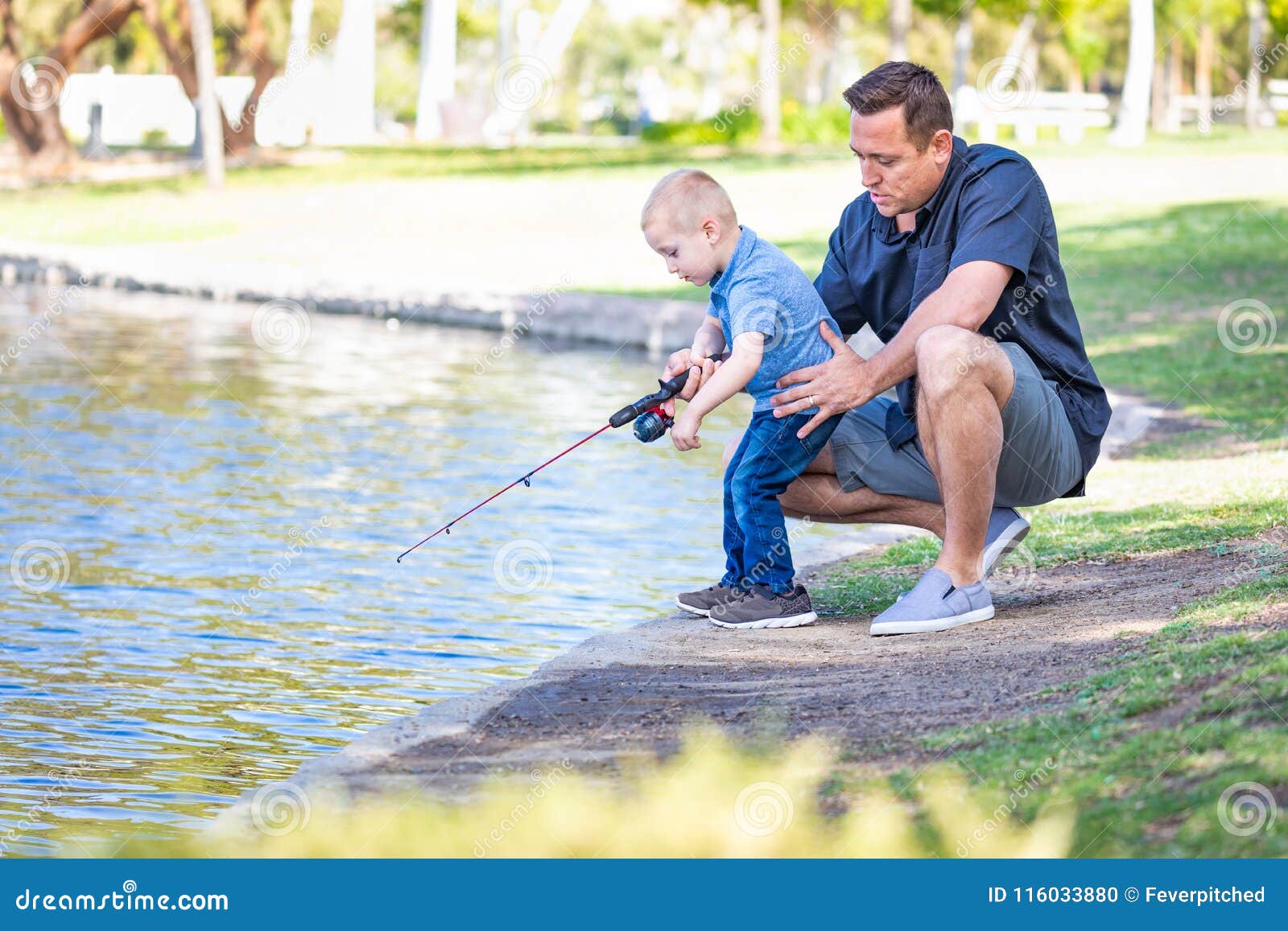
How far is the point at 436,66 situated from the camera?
38.3 metres

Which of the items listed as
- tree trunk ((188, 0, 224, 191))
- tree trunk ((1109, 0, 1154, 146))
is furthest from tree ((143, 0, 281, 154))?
tree trunk ((1109, 0, 1154, 146))

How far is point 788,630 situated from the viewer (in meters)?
5.04

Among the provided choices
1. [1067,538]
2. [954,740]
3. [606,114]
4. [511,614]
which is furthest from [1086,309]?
[606,114]

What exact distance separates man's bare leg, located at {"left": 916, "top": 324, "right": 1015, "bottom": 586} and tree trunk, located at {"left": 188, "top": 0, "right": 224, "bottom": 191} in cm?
1951

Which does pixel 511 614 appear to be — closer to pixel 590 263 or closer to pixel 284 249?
pixel 590 263

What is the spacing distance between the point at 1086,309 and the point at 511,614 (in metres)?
8.61

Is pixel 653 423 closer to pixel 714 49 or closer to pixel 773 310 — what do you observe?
pixel 773 310

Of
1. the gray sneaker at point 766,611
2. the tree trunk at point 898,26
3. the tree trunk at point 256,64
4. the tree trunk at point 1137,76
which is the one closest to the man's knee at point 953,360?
the gray sneaker at point 766,611

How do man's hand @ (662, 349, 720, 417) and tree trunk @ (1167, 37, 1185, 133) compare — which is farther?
tree trunk @ (1167, 37, 1185, 133)

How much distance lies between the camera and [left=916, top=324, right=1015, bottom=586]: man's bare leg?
4.54 m

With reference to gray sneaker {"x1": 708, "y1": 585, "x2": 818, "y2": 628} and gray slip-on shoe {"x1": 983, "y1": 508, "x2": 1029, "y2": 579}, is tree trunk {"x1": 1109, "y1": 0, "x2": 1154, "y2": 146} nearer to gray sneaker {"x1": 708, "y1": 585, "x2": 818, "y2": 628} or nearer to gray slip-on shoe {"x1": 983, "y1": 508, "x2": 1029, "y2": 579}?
gray slip-on shoe {"x1": 983, "y1": 508, "x2": 1029, "y2": 579}

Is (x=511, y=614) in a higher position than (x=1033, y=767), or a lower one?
lower

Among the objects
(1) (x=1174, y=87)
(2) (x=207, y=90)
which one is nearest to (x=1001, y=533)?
(2) (x=207, y=90)

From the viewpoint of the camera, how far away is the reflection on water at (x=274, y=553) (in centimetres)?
455
